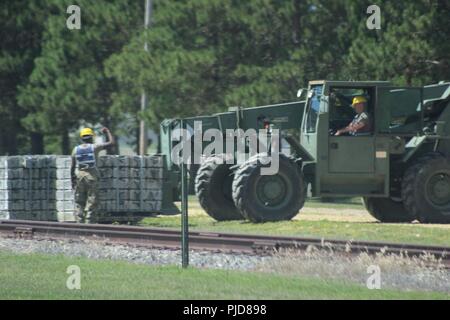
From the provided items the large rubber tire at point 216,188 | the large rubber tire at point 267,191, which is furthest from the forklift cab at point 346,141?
the large rubber tire at point 216,188

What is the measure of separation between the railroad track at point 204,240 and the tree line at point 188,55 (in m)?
16.0

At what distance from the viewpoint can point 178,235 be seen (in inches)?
707

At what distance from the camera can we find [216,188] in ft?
76.7

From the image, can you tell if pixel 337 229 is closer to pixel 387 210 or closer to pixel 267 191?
pixel 267 191

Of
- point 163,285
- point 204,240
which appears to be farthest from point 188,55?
point 163,285

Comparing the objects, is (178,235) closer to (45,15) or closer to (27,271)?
(27,271)

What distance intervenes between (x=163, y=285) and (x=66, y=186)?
10199 millimetres

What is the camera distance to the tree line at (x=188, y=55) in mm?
34000

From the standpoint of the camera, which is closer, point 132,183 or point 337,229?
point 337,229

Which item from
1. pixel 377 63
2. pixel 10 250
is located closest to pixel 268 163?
pixel 10 250

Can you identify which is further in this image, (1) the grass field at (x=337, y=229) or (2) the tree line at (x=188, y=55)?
(2) the tree line at (x=188, y=55)

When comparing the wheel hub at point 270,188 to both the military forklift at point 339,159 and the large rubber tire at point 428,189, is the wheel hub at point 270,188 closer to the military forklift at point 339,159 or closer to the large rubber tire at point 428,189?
the military forklift at point 339,159

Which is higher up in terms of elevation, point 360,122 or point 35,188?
point 360,122

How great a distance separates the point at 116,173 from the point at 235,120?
2.72m
